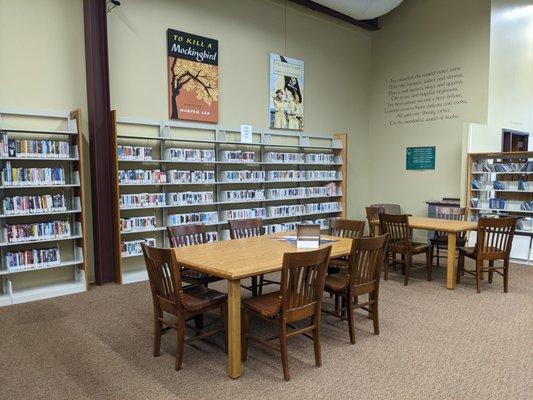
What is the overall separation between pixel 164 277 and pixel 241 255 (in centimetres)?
68

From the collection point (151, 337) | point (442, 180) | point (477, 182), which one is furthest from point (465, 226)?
point (151, 337)

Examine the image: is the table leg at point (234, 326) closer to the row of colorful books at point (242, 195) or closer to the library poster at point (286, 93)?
the row of colorful books at point (242, 195)

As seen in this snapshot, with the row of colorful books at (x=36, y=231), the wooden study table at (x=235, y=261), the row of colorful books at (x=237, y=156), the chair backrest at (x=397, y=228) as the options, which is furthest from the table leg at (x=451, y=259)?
the row of colorful books at (x=36, y=231)

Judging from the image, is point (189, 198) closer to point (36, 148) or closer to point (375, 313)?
point (36, 148)

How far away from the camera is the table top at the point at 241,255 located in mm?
2846

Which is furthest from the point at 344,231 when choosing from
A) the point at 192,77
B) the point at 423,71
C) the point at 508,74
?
the point at 508,74

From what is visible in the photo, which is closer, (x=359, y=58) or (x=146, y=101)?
(x=146, y=101)

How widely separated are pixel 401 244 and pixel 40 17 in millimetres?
5104

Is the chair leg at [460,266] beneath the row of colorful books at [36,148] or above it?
beneath

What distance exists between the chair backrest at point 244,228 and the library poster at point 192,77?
224cm

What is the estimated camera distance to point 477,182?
689 cm

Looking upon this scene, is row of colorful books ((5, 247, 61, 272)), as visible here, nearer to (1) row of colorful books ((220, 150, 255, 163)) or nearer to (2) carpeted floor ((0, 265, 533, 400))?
(2) carpeted floor ((0, 265, 533, 400))

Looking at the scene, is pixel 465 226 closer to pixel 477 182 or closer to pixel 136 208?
pixel 477 182

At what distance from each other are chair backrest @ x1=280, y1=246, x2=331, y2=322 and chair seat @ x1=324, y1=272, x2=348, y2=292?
0.51 meters
